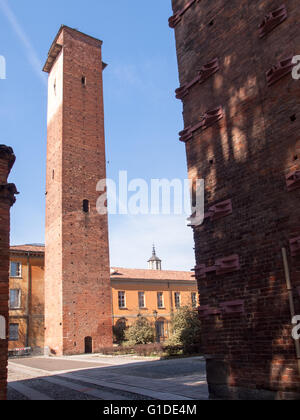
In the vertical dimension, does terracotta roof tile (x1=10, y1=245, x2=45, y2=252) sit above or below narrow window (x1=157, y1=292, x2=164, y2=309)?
above

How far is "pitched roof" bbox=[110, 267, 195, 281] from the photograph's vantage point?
3909 cm

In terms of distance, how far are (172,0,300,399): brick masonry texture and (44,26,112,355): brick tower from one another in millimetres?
19981

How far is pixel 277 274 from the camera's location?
20.8 feet

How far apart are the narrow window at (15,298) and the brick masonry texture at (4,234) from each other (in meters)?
29.5

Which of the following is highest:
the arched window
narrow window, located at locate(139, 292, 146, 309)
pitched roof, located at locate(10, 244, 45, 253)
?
pitched roof, located at locate(10, 244, 45, 253)

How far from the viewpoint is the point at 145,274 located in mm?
41562

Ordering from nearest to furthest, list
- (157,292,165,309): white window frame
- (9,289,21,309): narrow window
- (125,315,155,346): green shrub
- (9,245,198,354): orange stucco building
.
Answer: (125,315,155,346): green shrub, (9,245,198,354): orange stucco building, (9,289,21,309): narrow window, (157,292,165,309): white window frame

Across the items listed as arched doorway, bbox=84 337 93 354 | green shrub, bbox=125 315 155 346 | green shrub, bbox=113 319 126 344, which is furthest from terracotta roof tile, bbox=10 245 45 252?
green shrub, bbox=125 315 155 346

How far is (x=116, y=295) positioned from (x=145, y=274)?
5.04m

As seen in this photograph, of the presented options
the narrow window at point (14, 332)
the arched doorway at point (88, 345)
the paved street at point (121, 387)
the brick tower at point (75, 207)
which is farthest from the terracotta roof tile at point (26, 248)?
the paved street at point (121, 387)

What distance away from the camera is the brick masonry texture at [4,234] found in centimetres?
596

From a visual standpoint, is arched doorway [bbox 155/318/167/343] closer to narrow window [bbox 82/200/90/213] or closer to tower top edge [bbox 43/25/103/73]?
narrow window [bbox 82/200/90/213]

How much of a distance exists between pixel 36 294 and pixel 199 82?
30.8m
